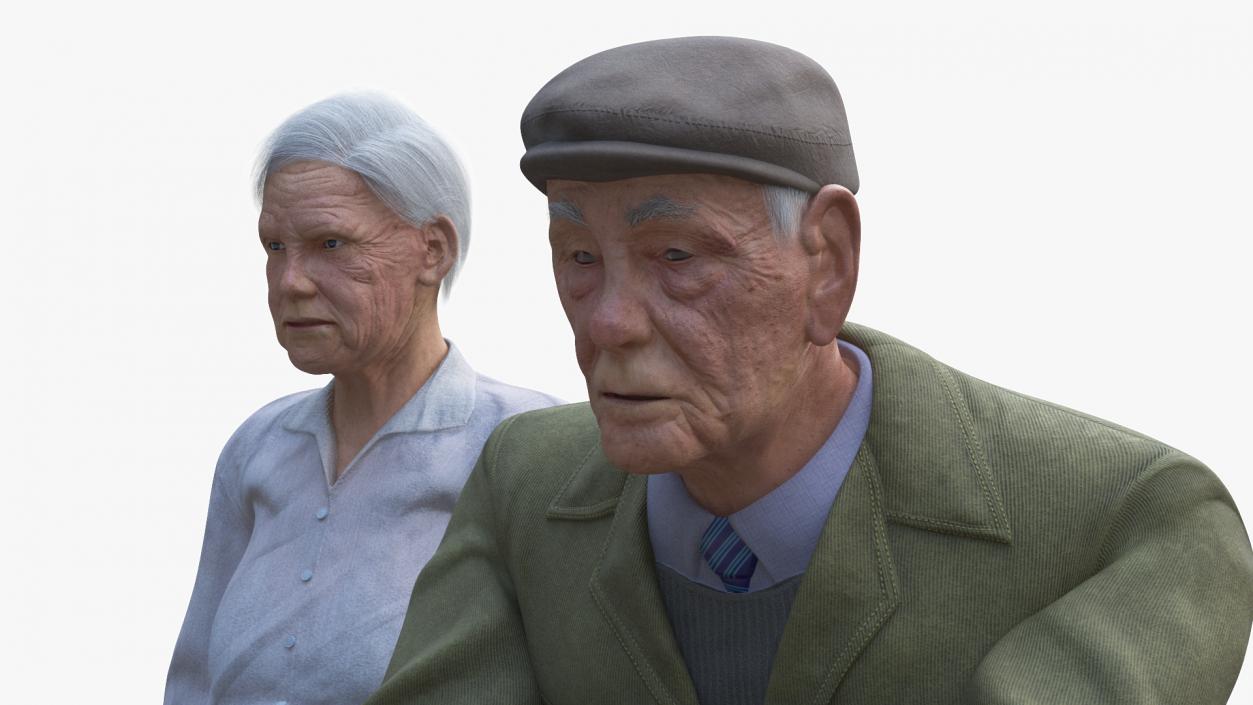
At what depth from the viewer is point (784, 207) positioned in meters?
3.32

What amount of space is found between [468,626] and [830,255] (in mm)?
1017

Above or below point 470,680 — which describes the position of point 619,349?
above

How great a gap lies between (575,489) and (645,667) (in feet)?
1.37

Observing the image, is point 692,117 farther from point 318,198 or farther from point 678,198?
point 318,198

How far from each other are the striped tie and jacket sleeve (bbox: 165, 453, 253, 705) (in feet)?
7.02

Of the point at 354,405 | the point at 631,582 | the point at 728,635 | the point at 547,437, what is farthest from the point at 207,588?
the point at 728,635

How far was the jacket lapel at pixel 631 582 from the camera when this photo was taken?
11.6 ft

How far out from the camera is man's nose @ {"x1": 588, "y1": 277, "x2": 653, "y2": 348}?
327cm

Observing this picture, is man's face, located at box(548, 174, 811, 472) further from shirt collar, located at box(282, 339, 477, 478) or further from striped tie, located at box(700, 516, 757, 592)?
shirt collar, located at box(282, 339, 477, 478)

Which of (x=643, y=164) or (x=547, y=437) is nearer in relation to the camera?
(x=643, y=164)

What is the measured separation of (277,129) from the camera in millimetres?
5094

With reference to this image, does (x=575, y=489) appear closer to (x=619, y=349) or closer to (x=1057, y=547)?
(x=619, y=349)

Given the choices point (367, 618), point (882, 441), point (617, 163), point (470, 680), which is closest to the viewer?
point (617, 163)

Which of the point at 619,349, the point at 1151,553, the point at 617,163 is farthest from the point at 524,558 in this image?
the point at 1151,553
